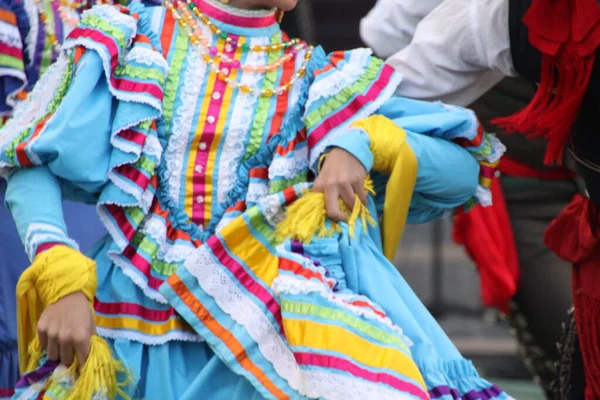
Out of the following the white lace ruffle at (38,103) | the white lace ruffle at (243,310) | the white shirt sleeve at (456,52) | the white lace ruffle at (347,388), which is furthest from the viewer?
the white shirt sleeve at (456,52)

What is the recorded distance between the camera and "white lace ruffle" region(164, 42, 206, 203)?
2.16 metres

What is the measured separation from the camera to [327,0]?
484cm

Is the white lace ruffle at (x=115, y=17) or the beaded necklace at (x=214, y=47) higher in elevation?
the white lace ruffle at (x=115, y=17)

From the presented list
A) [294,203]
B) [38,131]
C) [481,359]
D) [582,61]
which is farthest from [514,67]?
[481,359]

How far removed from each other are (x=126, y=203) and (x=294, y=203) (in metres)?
0.30

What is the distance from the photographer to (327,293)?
1.95 m

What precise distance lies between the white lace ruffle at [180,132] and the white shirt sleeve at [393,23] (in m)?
0.71

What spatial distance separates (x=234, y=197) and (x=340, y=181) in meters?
0.24

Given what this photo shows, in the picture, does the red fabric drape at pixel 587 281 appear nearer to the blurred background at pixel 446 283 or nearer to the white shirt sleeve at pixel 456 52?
the white shirt sleeve at pixel 456 52

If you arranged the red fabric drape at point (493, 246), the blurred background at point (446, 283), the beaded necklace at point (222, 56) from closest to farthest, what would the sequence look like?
1. the beaded necklace at point (222, 56)
2. the red fabric drape at point (493, 246)
3. the blurred background at point (446, 283)

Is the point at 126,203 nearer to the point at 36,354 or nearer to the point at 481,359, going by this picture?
the point at 36,354

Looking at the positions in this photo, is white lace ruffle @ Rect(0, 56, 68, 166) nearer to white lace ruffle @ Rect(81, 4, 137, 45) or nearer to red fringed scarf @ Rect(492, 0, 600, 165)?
white lace ruffle @ Rect(81, 4, 137, 45)

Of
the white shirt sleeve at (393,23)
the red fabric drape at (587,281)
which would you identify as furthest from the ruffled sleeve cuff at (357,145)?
the red fabric drape at (587,281)

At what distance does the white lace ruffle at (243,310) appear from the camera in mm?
1992
